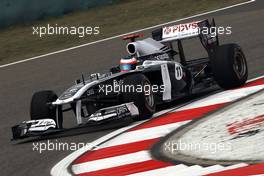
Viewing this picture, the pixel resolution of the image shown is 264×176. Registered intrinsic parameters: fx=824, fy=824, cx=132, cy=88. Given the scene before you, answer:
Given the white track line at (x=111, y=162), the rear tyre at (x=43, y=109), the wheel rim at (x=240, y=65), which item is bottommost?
the white track line at (x=111, y=162)

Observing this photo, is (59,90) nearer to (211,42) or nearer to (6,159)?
(211,42)

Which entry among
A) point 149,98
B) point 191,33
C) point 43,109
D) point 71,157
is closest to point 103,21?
point 191,33

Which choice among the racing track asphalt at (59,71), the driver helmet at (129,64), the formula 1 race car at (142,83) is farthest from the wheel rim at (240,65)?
the driver helmet at (129,64)

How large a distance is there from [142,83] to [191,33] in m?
1.75

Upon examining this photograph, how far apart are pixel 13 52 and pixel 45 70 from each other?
2455mm

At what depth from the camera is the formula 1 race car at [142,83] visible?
31.0 ft

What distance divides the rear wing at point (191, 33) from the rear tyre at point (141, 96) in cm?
155

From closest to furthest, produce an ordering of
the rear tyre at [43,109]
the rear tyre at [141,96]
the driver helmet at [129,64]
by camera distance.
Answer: the rear tyre at [141,96], the rear tyre at [43,109], the driver helmet at [129,64]

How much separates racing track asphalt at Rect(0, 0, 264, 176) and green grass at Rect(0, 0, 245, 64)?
0.85m

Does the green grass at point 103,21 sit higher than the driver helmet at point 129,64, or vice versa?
the green grass at point 103,21

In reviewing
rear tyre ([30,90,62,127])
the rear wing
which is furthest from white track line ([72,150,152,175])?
the rear wing

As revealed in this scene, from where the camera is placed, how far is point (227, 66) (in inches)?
401

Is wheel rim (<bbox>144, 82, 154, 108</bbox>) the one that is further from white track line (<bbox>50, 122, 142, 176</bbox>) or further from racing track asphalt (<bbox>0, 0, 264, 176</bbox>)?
racing track asphalt (<bbox>0, 0, 264, 176</bbox>)

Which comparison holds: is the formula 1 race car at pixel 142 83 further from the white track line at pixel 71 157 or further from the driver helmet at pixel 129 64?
the white track line at pixel 71 157
